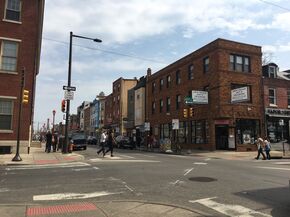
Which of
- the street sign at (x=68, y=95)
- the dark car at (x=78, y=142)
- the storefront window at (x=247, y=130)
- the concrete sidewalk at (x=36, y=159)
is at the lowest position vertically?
the concrete sidewalk at (x=36, y=159)

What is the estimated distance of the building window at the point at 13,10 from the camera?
80.3ft

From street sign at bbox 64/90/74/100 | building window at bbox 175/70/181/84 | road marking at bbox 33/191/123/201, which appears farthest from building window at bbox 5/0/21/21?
building window at bbox 175/70/181/84

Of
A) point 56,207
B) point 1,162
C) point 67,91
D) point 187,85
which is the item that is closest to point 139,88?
point 187,85

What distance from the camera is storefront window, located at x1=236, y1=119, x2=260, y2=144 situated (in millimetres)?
32812

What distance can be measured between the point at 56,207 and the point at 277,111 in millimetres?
31030

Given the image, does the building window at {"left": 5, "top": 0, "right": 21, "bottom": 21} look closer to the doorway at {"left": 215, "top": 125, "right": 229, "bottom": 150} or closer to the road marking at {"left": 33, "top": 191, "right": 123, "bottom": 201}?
the road marking at {"left": 33, "top": 191, "right": 123, "bottom": 201}

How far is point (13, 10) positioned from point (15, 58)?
3533 millimetres

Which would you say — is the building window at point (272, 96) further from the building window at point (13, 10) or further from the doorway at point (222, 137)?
the building window at point (13, 10)

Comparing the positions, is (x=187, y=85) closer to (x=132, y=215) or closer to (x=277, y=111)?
(x=277, y=111)

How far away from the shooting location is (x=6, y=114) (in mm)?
23312

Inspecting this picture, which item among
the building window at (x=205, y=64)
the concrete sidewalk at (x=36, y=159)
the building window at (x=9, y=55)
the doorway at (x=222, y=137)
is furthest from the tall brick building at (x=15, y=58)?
the doorway at (x=222, y=137)

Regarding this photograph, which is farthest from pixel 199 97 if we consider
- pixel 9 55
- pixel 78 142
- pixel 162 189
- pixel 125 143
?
pixel 162 189

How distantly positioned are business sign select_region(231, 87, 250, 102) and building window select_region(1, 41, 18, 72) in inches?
750

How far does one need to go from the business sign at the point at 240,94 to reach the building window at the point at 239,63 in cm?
296
